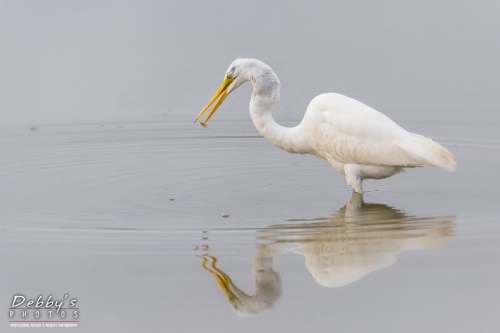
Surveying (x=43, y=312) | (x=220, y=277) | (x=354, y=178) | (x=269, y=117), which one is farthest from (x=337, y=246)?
(x=269, y=117)

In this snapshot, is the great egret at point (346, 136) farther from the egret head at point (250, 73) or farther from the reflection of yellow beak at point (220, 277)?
the reflection of yellow beak at point (220, 277)

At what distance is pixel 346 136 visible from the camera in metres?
12.3

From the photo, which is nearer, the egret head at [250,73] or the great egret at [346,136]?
the great egret at [346,136]

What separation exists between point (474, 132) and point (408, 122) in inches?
42.1

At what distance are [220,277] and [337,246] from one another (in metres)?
1.28

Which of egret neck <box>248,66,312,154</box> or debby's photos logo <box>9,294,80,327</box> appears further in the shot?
egret neck <box>248,66,312,154</box>

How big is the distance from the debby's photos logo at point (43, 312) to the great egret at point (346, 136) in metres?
4.38

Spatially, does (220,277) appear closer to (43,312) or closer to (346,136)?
(43,312)

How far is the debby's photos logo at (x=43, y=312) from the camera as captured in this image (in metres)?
8.61

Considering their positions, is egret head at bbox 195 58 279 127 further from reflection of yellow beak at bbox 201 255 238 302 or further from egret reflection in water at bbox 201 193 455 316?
reflection of yellow beak at bbox 201 255 238 302

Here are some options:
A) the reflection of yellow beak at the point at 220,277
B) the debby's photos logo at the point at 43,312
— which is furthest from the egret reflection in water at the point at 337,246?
the debby's photos logo at the point at 43,312

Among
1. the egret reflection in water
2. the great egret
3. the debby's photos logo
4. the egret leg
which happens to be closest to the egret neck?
the great egret

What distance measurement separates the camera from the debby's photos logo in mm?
8609

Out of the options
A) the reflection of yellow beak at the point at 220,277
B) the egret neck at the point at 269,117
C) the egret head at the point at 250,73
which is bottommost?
the reflection of yellow beak at the point at 220,277
